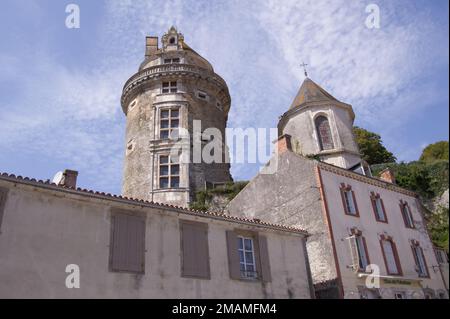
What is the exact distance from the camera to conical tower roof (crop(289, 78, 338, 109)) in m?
32.4

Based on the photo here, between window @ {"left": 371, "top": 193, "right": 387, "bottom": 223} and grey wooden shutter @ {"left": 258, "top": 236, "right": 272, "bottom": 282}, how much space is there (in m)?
7.96

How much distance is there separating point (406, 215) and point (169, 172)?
1643cm

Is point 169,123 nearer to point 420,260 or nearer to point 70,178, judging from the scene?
point 70,178

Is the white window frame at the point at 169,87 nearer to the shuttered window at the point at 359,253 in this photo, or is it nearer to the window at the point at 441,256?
the shuttered window at the point at 359,253

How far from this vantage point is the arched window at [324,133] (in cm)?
3081

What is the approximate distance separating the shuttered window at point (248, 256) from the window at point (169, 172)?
50.0 feet

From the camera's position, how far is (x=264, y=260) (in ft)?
49.9

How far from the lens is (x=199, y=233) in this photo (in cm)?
1410

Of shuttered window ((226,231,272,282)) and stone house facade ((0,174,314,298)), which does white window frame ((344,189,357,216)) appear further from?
shuttered window ((226,231,272,282))

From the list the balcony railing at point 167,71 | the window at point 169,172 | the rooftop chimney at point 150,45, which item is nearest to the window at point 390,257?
the window at point 169,172

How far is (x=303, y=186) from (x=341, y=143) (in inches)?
477

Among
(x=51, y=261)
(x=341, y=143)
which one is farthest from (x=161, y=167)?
(x=51, y=261)

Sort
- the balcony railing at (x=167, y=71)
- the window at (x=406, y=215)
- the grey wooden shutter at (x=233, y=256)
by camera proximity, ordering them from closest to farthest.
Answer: the grey wooden shutter at (x=233, y=256), the window at (x=406, y=215), the balcony railing at (x=167, y=71)

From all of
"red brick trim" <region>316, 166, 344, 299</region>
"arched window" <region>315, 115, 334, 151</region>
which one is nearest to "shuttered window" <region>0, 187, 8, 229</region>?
"red brick trim" <region>316, 166, 344, 299</region>
